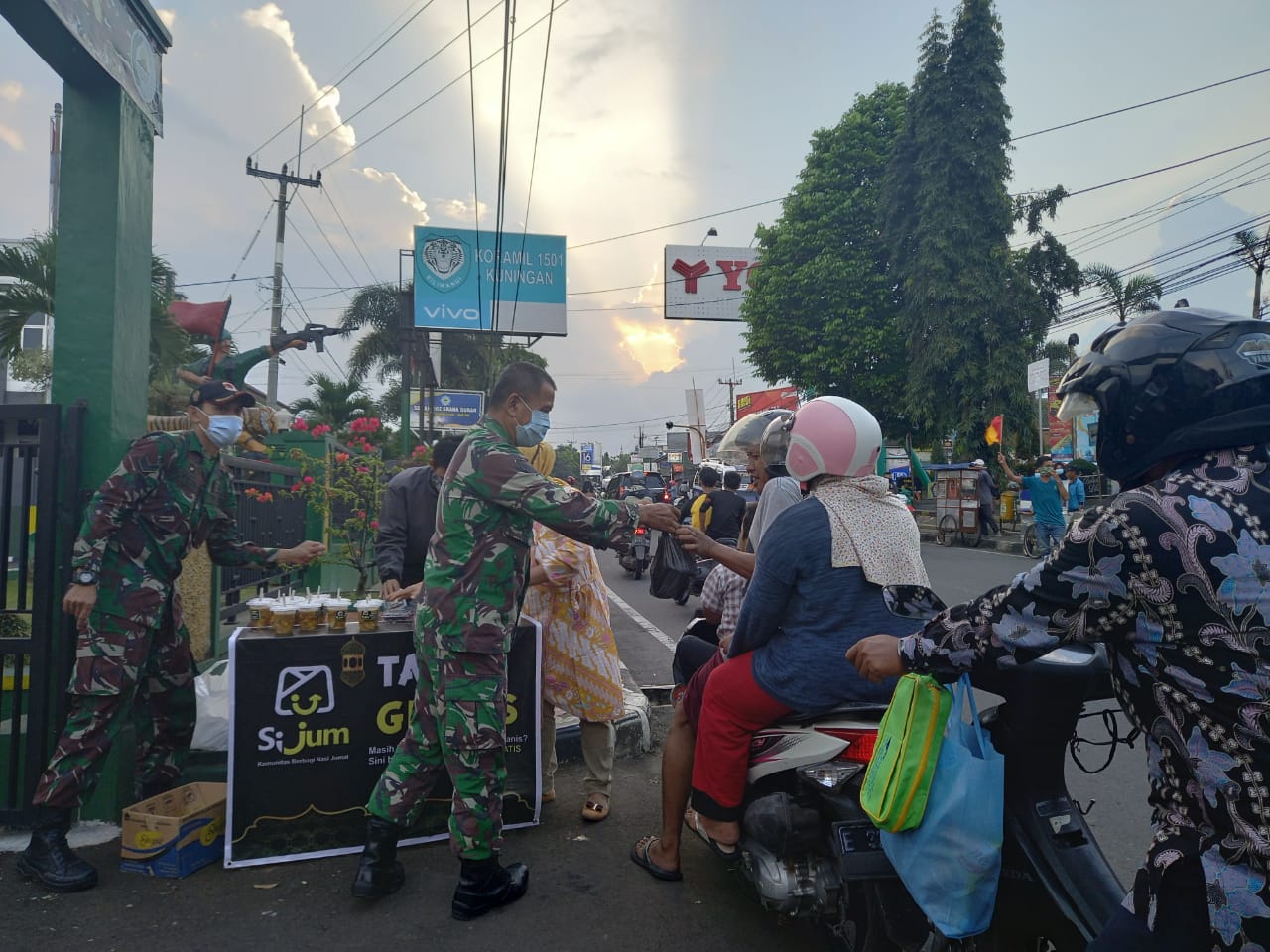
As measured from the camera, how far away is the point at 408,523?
4652 millimetres

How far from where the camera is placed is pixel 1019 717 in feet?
6.55

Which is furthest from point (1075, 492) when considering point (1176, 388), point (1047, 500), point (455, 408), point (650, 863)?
point (455, 408)

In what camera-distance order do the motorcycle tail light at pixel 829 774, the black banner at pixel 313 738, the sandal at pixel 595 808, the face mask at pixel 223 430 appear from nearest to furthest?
1. the motorcycle tail light at pixel 829 774
2. the black banner at pixel 313 738
3. the face mask at pixel 223 430
4. the sandal at pixel 595 808

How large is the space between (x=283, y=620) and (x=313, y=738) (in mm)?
500

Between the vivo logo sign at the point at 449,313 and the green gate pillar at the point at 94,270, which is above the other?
the vivo logo sign at the point at 449,313

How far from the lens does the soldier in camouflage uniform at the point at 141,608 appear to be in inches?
122

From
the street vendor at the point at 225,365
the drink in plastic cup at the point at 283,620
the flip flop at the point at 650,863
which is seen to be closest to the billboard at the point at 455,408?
A: the street vendor at the point at 225,365

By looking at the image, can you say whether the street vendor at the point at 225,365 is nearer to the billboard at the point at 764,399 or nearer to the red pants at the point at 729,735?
the red pants at the point at 729,735

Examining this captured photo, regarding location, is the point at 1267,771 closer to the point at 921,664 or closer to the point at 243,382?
the point at 921,664

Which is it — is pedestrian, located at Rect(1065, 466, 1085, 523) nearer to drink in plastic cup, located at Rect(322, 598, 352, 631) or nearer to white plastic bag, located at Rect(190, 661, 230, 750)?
drink in plastic cup, located at Rect(322, 598, 352, 631)

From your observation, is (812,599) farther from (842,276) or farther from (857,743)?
(842,276)

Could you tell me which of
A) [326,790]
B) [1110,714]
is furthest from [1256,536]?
[326,790]

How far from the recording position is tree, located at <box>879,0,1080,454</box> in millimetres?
23562

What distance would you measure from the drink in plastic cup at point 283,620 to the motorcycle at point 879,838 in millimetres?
2015
